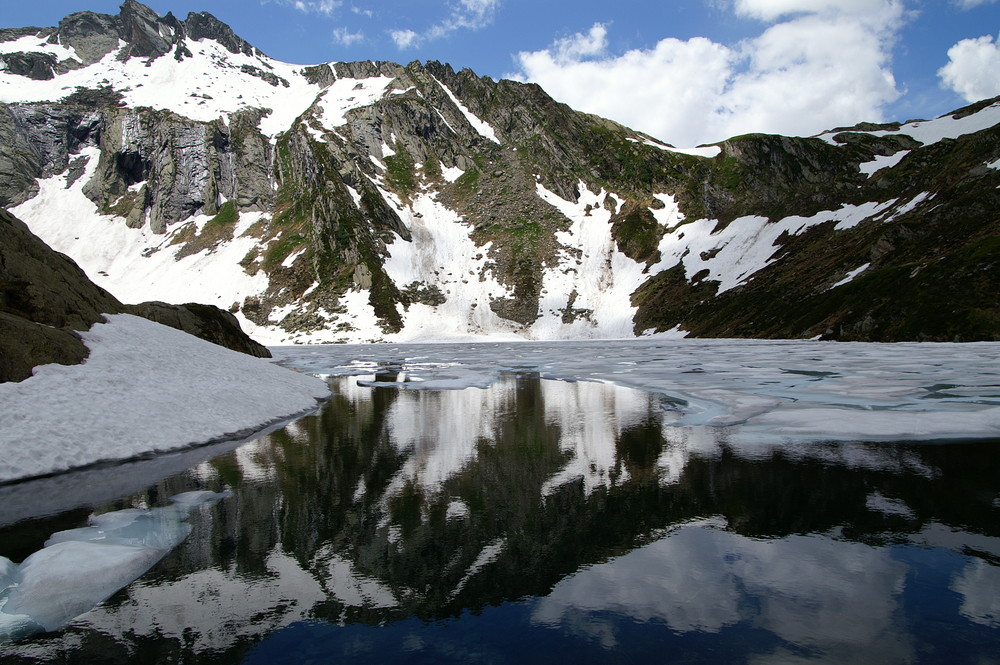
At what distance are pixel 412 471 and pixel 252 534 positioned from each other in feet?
11.0

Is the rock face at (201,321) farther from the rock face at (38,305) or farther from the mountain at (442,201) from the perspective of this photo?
the mountain at (442,201)

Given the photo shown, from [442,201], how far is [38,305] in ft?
403

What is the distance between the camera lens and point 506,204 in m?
131

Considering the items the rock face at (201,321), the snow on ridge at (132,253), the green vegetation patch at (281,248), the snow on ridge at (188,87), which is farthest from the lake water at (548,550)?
the snow on ridge at (188,87)

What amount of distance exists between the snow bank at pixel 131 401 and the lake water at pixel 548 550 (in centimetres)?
90

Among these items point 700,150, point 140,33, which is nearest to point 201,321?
point 700,150

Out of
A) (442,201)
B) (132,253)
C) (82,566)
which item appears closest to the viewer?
(82,566)

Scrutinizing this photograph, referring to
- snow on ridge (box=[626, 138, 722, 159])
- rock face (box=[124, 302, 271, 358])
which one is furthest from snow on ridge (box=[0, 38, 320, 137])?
rock face (box=[124, 302, 271, 358])

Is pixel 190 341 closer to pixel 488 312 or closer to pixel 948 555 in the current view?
pixel 948 555

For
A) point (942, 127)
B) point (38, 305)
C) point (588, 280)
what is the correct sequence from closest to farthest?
point (38, 305)
point (588, 280)
point (942, 127)

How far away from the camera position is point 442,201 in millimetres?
133250

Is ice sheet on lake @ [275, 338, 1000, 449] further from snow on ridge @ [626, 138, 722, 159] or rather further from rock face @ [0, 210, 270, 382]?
snow on ridge @ [626, 138, 722, 159]

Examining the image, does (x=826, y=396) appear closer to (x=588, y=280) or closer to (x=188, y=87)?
(x=588, y=280)

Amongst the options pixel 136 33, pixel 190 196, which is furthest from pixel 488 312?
pixel 136 33
